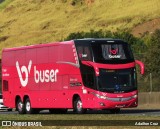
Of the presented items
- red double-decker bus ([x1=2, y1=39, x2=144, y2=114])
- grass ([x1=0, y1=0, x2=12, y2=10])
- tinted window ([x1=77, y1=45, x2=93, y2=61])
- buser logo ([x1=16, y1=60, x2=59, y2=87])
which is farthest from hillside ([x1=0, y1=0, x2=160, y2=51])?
tinted window ([x1=77, y1=45, x2=93, y2=61])

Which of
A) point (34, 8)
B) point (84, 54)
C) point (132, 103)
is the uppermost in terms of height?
point (34, 8)

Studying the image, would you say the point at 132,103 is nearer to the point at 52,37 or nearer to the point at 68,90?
the point at 68,90

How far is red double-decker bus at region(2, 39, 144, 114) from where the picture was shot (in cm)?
3647

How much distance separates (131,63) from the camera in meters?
36.9

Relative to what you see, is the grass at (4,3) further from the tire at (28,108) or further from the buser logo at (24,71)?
the tire at (28,108)

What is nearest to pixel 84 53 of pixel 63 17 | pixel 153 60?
pixel 153 60

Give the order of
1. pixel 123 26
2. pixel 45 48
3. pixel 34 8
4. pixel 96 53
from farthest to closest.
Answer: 1. pixel 34 8
2. pixel 123 26
3. pixel 45 48
4. pixel 96 53

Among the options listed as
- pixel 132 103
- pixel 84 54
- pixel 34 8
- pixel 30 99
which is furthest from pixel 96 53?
pixel 34 8

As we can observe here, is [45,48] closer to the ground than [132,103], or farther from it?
farther from it

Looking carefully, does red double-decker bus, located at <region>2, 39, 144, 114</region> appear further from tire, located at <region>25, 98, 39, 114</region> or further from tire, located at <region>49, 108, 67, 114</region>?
tire, located at <region>49, 108, 67, 114</region>

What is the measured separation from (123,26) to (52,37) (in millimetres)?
12026

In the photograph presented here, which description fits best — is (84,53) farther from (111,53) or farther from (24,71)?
(24,71)

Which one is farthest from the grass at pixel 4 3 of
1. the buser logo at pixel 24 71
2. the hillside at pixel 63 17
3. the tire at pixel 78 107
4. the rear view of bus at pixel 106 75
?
the rear view of bus at pixel 106 75

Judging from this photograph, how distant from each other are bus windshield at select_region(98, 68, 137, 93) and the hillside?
68.3 meters
